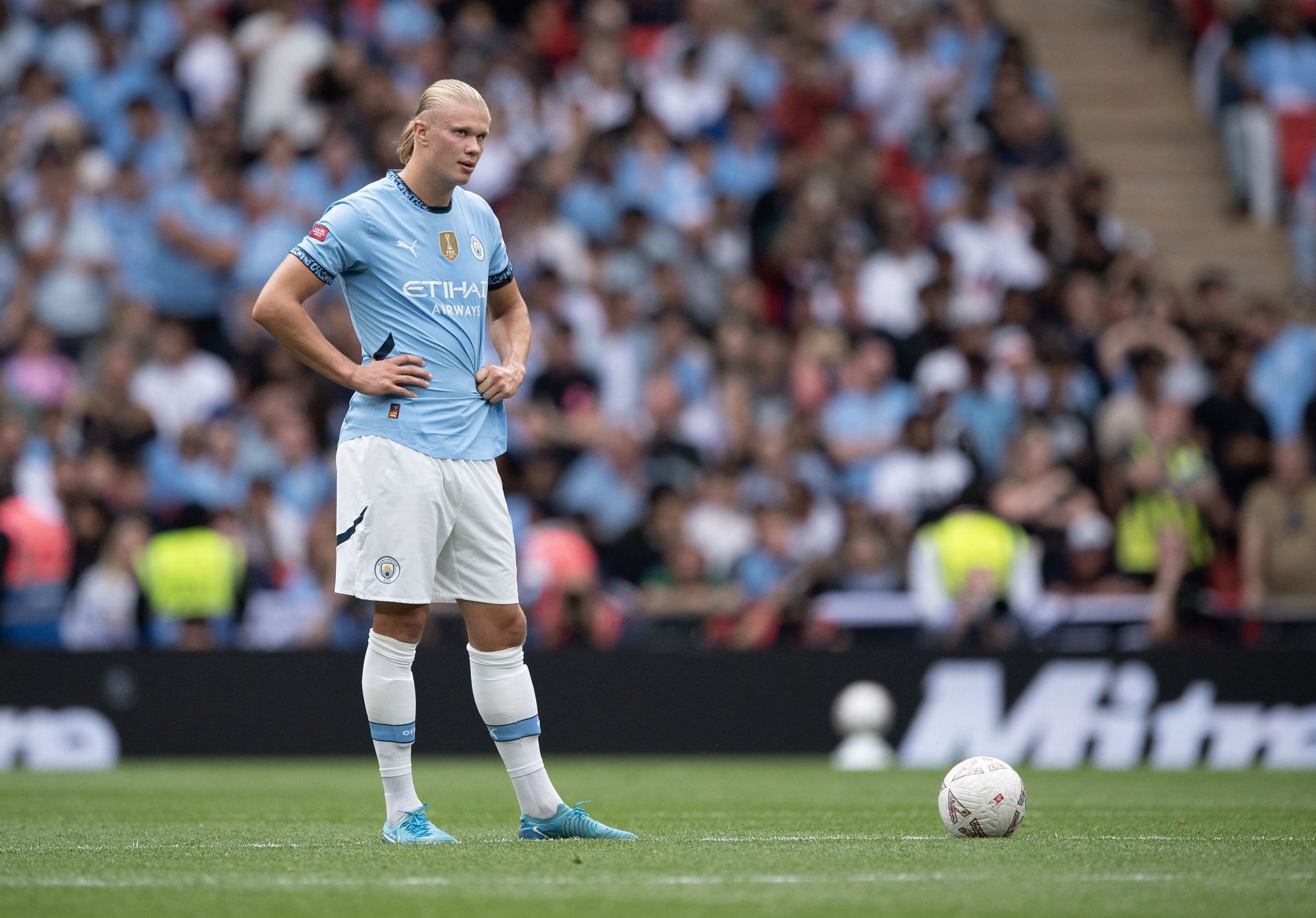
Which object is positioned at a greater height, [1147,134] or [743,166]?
Answer: [1147,134]

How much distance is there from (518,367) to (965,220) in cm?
1131

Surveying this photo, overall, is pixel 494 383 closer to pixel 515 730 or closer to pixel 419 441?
pixel 419 441

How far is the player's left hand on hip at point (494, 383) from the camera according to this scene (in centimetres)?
730

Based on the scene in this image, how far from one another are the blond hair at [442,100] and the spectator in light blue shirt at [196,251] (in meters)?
10.0

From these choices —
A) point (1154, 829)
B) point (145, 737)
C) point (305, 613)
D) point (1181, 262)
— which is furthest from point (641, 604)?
point (1181, 262)

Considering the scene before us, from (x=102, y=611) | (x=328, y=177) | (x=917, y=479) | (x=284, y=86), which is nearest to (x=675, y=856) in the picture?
(x=102, y=611)

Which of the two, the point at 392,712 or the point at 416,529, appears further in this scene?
the point at 392,712

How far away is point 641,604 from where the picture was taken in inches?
594

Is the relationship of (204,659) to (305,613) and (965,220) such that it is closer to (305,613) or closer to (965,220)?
(305,613)

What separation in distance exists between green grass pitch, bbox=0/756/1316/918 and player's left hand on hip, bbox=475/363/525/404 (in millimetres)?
1686

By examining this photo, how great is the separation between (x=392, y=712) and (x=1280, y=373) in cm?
1178

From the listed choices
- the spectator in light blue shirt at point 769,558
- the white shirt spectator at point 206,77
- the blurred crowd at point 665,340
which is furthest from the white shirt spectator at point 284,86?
the spectator in light blue shirt at point 769,558

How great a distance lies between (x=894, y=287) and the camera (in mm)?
17547

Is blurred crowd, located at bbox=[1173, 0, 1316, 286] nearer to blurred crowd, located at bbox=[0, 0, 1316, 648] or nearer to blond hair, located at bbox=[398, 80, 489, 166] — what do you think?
blurred crowd, located at bbox=[0, 0, 1316, 648]
